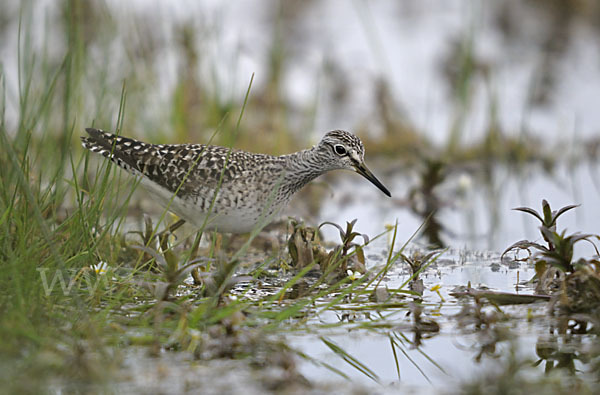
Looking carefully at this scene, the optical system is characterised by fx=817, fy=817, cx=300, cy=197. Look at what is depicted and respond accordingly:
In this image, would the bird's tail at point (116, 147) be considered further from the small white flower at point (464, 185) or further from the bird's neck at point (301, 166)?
the small white flower at point (464, 185)

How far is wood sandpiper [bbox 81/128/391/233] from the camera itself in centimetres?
696

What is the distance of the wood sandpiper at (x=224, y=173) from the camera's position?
696 cm

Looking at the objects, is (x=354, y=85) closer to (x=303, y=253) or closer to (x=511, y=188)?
(x=511, y=188)

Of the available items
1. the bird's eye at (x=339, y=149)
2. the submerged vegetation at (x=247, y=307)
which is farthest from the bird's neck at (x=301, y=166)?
the submerged vegetation at (x=247, y=307)

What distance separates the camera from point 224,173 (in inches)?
274

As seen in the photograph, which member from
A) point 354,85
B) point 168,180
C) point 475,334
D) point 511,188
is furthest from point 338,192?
point 475,334

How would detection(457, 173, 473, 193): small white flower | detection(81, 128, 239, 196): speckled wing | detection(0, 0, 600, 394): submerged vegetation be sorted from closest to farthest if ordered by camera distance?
detection(0, 0, 600, 394): submerged vegetation < detection(81, 128, 239, 196): speckled wing < detection(457, 173, 473, 193): small white flower

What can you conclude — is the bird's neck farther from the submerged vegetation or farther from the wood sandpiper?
the submerged vegetation

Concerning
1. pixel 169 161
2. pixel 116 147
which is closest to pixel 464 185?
pixel 169 161

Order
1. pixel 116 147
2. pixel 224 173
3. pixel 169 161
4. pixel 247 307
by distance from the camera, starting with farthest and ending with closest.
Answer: pixel 116 147
pixel 169 161
pixel 224 173
pixel 247 307

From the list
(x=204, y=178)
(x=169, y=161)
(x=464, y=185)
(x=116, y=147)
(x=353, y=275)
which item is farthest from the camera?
(x=464, y=185)

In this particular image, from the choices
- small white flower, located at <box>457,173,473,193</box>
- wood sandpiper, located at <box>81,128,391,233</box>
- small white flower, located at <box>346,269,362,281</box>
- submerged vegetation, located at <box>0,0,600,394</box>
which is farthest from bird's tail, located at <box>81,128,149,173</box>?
small white flower, located at <box>457,173,473,193</box>

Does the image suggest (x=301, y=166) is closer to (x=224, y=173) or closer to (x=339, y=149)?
(x=339, y=149)

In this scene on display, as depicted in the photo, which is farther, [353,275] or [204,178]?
[204,178]
